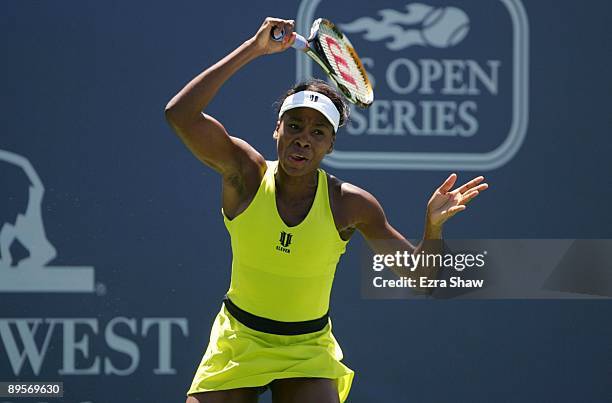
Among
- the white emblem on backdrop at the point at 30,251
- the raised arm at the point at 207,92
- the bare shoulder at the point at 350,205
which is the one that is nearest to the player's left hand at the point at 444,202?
the bare shoulder at the point at 350,205

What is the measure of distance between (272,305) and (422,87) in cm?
199

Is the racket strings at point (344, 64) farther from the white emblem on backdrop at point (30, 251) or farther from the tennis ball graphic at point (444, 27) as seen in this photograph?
the white emblem on backdrop at point (30, 251)

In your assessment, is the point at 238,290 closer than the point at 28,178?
Yes

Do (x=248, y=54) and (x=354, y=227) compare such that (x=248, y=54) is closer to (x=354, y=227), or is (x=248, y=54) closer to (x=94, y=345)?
(x=354, y=227)

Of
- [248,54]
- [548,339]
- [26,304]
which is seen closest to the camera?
[248,54]

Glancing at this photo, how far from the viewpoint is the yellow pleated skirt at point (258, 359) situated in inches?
142

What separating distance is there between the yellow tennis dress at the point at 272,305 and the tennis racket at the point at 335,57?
44 cm

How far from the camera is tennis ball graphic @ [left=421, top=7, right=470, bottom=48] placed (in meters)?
5.32

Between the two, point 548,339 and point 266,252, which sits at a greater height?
point 266,252

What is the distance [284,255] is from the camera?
3.69 m

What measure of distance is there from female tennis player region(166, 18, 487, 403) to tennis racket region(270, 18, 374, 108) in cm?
9

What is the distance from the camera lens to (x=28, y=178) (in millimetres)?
5062

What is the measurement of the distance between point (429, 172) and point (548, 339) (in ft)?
3.61

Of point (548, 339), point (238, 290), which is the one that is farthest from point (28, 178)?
point (548, 339)
